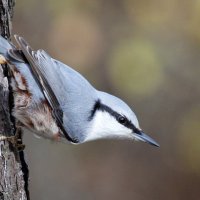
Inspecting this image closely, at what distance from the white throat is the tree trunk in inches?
20.0

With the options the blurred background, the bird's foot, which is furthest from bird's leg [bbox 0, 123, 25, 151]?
the blurred background

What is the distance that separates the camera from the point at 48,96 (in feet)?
11.4

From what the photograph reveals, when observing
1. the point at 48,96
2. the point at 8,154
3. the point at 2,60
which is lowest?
the point at 8,154

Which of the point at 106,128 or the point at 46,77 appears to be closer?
the point at 46,77

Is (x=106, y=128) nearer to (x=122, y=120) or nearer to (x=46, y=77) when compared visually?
(x=122, y=120)

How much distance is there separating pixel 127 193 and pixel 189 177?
2.07 feet

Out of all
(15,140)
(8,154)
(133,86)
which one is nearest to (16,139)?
(15,140)

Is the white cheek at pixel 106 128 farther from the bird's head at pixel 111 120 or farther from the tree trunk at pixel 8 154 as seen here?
the tree trunk at pixel 8 154

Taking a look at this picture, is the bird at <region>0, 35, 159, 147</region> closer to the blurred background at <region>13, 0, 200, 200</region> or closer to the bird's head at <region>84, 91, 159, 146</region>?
the bird's head at <region>84, 91, 159, 146</region>

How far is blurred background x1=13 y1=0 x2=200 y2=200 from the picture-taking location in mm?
5824

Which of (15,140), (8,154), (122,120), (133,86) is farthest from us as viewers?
(133,86)

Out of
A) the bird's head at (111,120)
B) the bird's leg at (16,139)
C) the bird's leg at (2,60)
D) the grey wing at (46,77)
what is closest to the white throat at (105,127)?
the bird's head at (111,120)

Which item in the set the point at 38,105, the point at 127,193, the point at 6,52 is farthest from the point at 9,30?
the point at 127,193

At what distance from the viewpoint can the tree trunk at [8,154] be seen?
316cm
